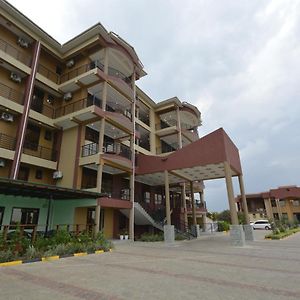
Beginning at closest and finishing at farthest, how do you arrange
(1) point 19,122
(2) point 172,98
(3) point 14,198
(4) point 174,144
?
(3) point 14,198, (1) point 19,122, (2) point 172,98, (4) point 174,144

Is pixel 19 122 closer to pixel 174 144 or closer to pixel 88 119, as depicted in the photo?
pixel 88 119

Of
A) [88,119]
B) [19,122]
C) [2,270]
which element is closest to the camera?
[2,270]

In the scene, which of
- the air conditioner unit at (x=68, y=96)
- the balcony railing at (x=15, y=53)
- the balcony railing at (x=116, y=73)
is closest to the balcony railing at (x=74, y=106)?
the air conditioner unit at (x=68, y=96)

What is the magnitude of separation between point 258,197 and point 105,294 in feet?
211

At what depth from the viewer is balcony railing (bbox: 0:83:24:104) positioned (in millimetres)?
19484

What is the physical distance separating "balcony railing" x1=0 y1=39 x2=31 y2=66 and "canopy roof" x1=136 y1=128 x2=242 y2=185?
14.0 metres

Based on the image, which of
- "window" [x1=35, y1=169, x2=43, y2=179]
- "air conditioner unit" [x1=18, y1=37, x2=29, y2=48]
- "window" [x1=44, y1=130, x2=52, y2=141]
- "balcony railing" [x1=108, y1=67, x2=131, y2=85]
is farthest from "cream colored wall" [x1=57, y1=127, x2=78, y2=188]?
"air conditioner unit" [x1=18, y1=37, x2=29, y2=48]

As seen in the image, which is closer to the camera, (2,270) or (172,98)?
(2,270)

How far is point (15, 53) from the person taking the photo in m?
21.1

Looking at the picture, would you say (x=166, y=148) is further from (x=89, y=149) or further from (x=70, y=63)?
(x=70, y=63)

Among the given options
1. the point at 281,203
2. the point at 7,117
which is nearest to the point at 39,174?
the point at 7,117

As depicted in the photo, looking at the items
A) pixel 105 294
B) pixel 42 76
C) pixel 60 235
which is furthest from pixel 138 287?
pixel 42 76

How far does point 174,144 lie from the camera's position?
Result: 39031 millimetres

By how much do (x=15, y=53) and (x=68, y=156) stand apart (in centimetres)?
1031
